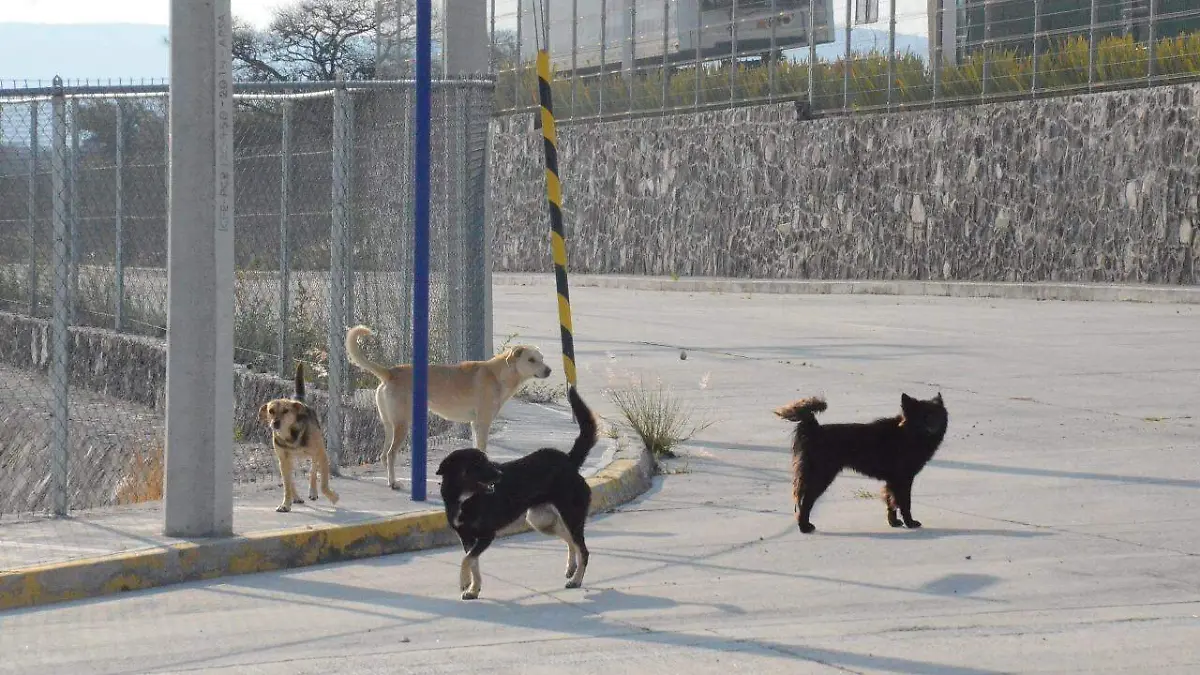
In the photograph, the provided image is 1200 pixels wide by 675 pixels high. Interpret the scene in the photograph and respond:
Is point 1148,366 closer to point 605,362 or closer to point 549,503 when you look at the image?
point 605,362

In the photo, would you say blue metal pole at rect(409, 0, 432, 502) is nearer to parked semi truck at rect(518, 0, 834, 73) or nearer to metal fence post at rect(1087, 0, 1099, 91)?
metal fence post at rect(1087, 0, 1099, 91)

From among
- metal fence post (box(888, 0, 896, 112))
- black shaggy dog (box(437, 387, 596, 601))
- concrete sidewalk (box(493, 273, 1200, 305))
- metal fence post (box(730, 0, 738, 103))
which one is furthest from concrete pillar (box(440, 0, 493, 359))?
metal fence post (box(730, 0, 738, 103))

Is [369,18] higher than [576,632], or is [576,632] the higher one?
[369,18]

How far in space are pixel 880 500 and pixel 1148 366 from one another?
6689 millimetres

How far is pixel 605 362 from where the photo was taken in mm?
16656

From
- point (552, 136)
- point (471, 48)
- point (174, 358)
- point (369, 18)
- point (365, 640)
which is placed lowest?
point (365, 640)

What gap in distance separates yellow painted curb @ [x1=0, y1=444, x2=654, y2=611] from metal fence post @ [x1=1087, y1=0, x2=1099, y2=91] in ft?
66.1

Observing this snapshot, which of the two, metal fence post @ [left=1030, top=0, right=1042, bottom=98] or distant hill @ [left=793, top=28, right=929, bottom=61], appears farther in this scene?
distant hill @ [left=793, top=28, right=929, bottom=61]

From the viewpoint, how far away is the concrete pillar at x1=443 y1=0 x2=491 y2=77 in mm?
12492

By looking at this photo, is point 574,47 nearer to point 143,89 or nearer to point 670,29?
point 670,29

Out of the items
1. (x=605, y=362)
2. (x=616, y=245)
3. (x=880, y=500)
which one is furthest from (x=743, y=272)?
(x=880, y=500)

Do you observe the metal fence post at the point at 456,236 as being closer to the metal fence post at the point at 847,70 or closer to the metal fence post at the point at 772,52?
the metal fence post at the point at 847,70

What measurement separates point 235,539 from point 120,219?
8.02 metres

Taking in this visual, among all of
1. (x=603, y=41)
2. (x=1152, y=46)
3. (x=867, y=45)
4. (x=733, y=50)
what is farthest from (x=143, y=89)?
(x=603, y=41)
